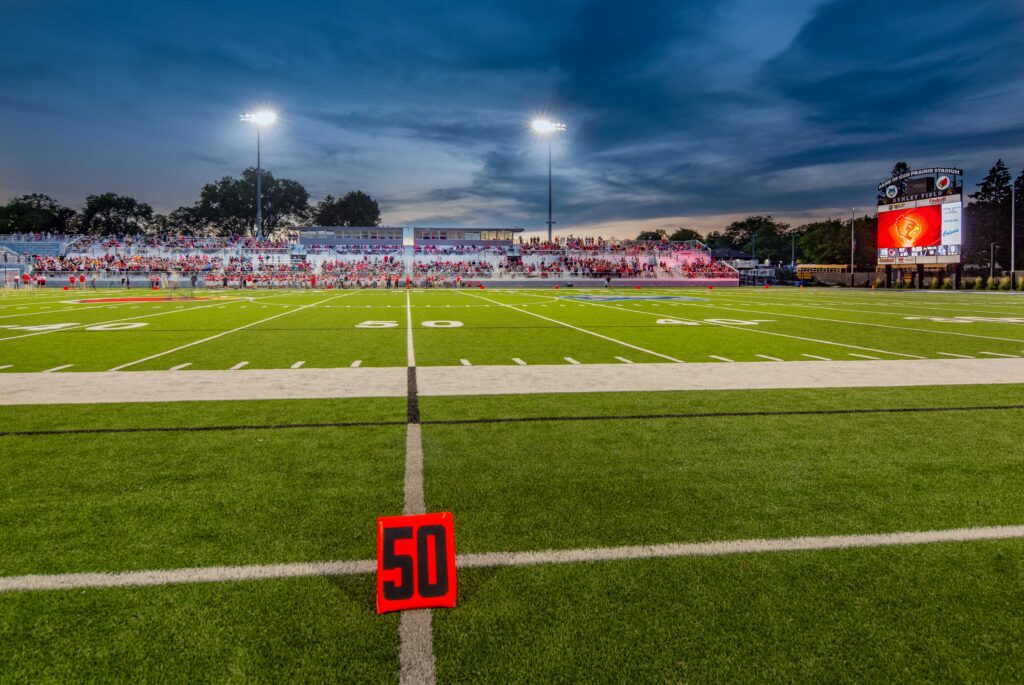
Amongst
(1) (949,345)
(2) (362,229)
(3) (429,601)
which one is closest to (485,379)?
(3) (429,601)

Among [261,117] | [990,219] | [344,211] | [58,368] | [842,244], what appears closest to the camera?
[58,368]

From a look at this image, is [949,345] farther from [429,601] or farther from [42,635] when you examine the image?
[42,635]

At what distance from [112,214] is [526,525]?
146138 millimetres

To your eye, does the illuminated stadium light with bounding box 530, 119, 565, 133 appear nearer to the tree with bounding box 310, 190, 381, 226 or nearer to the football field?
the football field

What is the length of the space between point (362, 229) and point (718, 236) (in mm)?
127038

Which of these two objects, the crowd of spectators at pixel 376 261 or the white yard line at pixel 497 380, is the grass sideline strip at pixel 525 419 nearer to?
the white yard line at pixel 497 380

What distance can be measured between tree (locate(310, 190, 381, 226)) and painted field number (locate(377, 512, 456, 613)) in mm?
143781

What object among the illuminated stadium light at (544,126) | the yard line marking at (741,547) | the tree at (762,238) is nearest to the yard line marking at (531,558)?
the yard line marking at (741,547)

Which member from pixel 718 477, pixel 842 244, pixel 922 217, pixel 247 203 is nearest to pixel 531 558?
pixel 718 477

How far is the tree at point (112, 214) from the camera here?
404 feet

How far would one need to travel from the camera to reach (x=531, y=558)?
327cm

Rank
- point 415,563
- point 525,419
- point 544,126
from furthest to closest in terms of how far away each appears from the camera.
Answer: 1. point 544,126
2. point 525,419
3. point 415,563

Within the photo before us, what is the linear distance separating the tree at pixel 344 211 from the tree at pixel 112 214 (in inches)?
1315

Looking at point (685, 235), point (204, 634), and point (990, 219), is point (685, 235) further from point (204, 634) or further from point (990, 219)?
point (204, 634)
